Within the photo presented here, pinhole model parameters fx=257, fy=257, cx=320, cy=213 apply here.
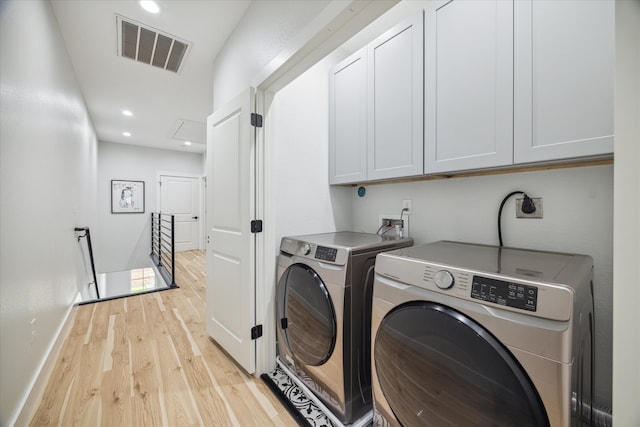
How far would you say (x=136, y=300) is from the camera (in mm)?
2955

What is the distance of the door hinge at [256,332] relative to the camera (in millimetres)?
1686

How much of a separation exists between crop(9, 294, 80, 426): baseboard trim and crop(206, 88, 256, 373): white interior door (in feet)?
3.18

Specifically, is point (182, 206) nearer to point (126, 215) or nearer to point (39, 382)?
point (126, 215)

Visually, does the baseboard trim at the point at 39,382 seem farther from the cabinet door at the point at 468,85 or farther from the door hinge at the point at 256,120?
the cabinet door at the point at 468,85

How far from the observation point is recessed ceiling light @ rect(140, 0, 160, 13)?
1803mm

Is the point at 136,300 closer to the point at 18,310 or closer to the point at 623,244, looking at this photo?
the point at 18,310

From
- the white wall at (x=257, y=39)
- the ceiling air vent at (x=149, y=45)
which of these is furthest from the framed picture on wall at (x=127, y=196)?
the white wall at (x=257, y=39)

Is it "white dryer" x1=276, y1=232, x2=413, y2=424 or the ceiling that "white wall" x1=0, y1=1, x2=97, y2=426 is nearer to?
the ceiling

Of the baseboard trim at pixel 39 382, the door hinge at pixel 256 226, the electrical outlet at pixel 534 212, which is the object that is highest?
the electrical outlet at pixel 534 212

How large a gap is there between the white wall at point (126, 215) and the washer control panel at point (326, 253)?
19.2 feet

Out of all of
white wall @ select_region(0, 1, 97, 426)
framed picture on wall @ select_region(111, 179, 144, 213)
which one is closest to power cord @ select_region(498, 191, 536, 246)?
white wall @ select_region(0, 1, 97, 426)

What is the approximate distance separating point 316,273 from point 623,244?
43.9 inches

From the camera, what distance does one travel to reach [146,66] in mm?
2654

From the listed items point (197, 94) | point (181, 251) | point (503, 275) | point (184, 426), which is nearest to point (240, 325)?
point (184, 426)
